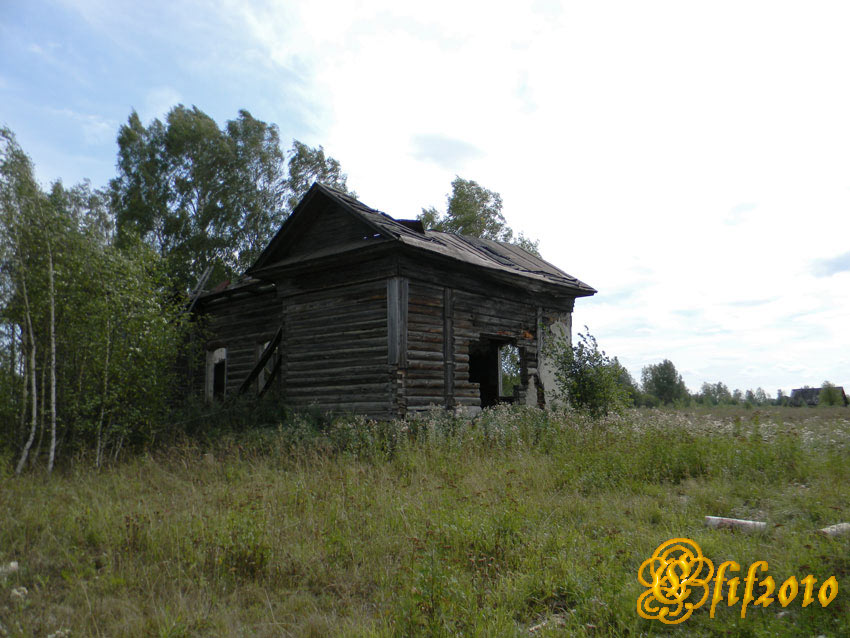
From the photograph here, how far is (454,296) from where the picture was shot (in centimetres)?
1207

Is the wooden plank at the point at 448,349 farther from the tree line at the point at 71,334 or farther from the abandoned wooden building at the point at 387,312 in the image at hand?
the tree line at the point at 71,334

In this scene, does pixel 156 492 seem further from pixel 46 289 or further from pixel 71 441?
pixel 46 289

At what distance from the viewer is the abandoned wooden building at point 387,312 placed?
36.2 feet

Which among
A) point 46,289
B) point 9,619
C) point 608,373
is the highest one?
point 46,289

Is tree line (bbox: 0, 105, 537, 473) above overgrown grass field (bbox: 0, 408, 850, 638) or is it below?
above

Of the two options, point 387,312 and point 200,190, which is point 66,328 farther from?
point 200,190

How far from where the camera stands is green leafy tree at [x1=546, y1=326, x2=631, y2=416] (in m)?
12.9

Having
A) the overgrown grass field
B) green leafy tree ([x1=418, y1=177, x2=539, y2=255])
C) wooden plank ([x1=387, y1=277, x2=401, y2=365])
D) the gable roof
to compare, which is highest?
green leafy tree ([x1=418, y1=177, x2=539, y2=255])

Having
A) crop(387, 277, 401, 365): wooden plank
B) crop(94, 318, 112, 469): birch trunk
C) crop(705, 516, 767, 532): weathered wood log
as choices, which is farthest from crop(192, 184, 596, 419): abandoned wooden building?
crop(705, 516, 767, 532): weathered wood log

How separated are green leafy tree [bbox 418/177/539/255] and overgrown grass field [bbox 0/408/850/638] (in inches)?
809

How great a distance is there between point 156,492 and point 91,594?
9.39ft

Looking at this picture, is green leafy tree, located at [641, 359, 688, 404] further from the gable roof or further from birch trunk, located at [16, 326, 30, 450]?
birch trunk, located at [16, 326, 30, 450]

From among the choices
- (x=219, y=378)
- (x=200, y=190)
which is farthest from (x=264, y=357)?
(x=200, y=190)

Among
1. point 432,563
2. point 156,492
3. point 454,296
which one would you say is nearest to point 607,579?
point 432,563
